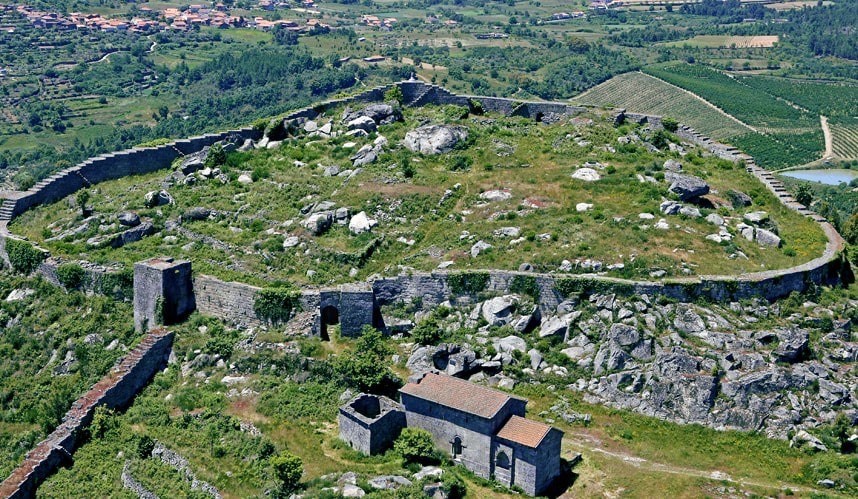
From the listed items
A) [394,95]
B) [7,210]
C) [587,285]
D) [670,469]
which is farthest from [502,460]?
[394,95]

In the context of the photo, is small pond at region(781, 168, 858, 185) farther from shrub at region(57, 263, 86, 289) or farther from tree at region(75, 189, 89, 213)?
shrub at region(57, 263, 86, 289)

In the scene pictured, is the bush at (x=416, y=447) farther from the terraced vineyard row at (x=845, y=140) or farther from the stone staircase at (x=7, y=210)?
the terraced vineyard row at (x=845, y=140)

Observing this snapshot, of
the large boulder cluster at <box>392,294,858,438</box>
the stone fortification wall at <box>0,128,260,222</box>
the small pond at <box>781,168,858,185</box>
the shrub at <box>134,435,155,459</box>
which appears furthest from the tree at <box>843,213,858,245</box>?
the small pond at <box>781,168,858,185</box>

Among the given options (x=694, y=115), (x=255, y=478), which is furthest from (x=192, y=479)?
(x=694, y=115)

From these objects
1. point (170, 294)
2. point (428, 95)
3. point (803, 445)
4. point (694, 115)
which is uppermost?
point (428, 95)

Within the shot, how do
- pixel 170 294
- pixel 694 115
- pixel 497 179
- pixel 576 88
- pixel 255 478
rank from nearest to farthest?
pixel 255 478
pixel 170 294
pixel 497 179
pixel 694 115
pixel 576 88

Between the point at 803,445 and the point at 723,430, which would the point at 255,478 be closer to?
the point at 723,430
